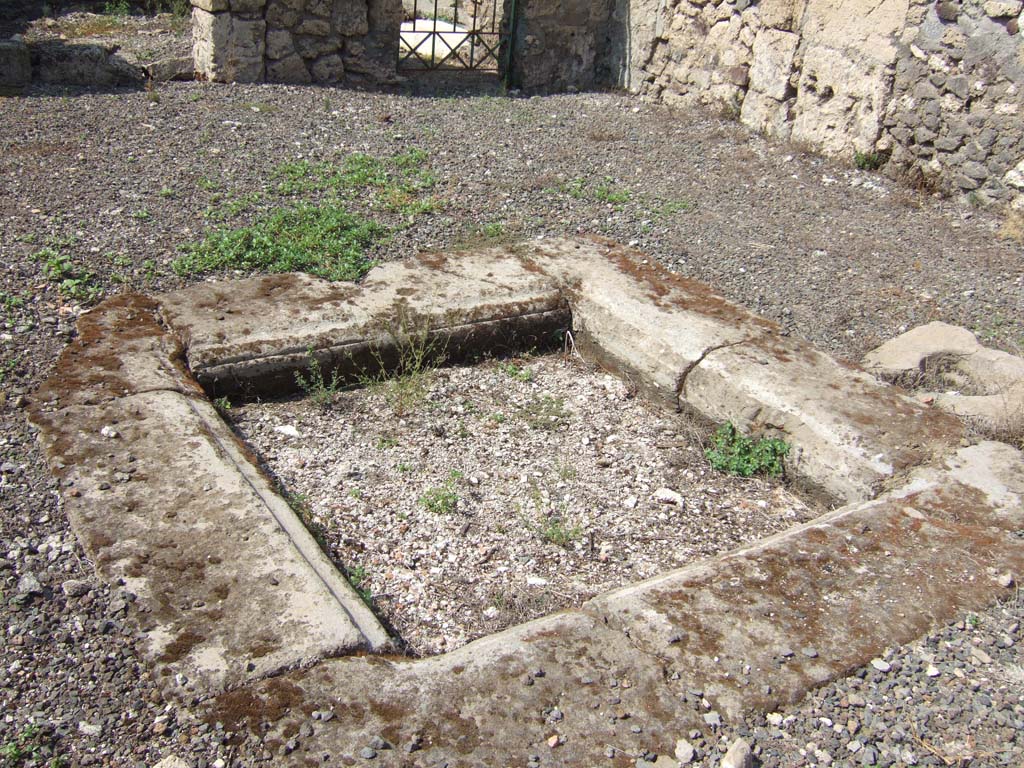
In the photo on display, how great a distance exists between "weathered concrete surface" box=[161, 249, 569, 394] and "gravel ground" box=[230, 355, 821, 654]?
0.17 meters

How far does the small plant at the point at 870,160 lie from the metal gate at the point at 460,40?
350cm

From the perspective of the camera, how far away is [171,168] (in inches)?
217

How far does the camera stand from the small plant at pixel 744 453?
355 centimetres

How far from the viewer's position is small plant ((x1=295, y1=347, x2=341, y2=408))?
386cm

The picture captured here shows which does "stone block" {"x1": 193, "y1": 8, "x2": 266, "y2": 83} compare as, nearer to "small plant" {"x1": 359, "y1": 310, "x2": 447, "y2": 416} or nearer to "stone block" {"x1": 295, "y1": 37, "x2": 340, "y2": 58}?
"stone block" {"x1": 295, "y1": 37, "x2": 340, "y2": 58}

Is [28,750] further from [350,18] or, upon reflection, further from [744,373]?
[350,18]

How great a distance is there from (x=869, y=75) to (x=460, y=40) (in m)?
4.60

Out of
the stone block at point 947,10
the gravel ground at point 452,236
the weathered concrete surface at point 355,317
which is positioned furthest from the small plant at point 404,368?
the stone block at point 947,10

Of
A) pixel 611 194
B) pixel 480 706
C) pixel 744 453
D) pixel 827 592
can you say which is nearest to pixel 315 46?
pixel 611 194

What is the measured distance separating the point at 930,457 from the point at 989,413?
2.36ft

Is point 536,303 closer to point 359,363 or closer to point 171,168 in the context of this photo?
point 359,363

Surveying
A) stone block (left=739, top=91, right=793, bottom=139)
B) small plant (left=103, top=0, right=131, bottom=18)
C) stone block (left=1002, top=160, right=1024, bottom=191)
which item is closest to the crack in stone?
stone block (left=1002, top=160, right=1024, bottom=191)

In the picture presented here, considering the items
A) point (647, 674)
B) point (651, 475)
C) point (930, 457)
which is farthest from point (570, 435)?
point (647, 674)

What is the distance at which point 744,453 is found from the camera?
3.64 metres
